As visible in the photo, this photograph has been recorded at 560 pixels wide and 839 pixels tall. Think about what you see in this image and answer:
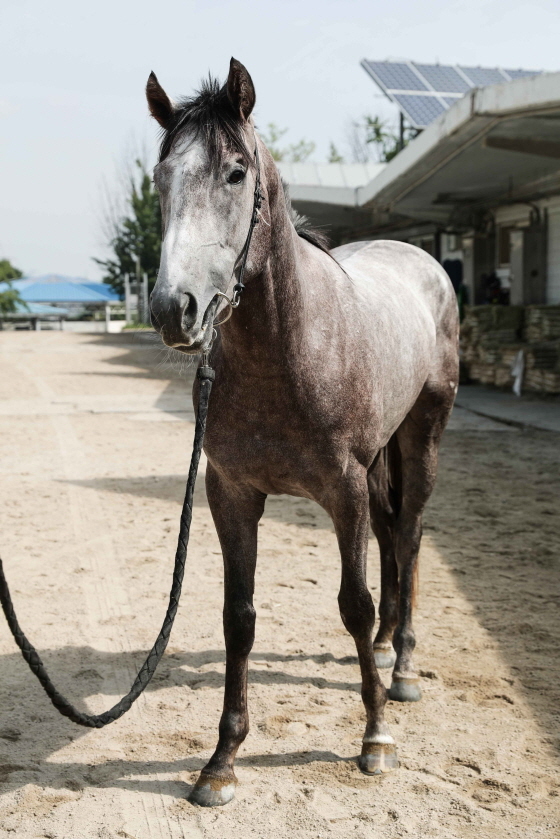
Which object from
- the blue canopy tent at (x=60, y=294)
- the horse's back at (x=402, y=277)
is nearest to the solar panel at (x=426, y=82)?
the horse's back at (x=402, y=277)

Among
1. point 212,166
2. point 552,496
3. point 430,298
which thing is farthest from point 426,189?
point 212,166

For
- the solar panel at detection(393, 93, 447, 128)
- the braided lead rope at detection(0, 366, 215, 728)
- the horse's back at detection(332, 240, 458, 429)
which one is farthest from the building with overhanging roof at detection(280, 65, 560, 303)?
the braided lead rope at detection(0, 366, 215, 728)

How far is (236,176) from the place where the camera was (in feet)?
6.82

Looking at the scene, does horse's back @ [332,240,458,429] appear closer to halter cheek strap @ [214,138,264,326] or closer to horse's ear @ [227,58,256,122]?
halter cheek strap @ [214,138,264,326]

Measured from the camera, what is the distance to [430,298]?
3.90 meters

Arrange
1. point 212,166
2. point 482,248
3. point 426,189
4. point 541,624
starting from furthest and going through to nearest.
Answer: point 482,248 → point 426,189 → point 541,624 → point 212,166

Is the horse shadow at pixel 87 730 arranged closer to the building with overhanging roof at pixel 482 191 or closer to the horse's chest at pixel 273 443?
the horse's chest at pixel 273 443

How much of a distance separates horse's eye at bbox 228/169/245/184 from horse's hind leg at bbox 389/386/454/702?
184 centimetres

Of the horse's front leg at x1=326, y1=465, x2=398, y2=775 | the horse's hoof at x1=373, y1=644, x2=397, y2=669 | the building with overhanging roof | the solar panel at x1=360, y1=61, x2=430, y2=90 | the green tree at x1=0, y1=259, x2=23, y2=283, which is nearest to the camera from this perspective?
the horse's front leg at x1=326, y1=465, x2=398, y2=775

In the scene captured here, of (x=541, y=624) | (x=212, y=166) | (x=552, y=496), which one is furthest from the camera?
(x=552, y=496)

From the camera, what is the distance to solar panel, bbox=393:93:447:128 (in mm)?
14180

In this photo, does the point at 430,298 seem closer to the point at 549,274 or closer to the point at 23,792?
the point at 23,792

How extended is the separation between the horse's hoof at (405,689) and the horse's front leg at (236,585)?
30.8 inches

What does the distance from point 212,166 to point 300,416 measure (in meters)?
0.82
